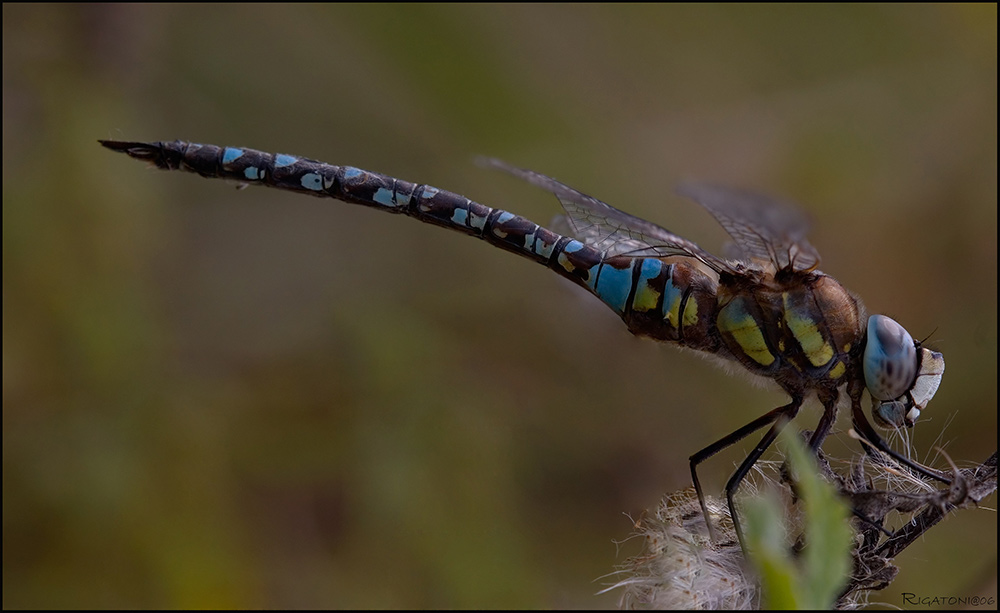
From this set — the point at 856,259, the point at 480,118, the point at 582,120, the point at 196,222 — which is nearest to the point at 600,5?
the point at 582,120

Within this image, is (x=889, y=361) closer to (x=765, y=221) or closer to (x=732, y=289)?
(x=732, y=289)

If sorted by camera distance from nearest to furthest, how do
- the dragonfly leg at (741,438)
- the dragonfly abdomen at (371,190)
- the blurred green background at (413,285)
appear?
the dragonfly leg at (741,438)
the dragonfly abdomen at (371,190)
the blurred green background at (413,285)

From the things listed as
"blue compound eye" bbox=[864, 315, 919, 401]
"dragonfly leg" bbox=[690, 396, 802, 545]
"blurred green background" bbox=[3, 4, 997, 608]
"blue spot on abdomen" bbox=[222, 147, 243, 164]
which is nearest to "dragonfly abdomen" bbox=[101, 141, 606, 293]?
"blue spot on abdomen" bbox=[222, 147, 243, 164]

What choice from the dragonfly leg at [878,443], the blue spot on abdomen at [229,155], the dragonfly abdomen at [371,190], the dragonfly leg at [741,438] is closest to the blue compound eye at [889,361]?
the dragonfly leg at [878,443]

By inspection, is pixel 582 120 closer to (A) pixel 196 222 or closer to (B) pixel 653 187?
(B) pixel 653 187

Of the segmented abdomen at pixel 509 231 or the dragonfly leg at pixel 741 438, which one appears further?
the segmented abdomen at pixel 509 231

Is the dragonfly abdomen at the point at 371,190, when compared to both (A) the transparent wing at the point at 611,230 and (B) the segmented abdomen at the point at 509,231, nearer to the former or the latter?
(B) the segmented abdomen at the point at 509,231

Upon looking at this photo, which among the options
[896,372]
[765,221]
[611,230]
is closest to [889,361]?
[896,372]

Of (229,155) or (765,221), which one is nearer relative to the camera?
(765,221)
